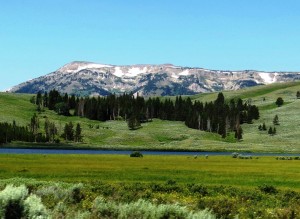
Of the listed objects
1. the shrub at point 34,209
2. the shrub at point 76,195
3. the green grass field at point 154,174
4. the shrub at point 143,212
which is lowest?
the green grass field at point 154,174

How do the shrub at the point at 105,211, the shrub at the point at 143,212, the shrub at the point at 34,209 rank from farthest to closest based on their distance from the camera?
the shrub at the point at 105,211, the shrub at the point at 143,212, the shrub at the point at 34,209

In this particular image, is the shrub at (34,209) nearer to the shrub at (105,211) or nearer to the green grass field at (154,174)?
the shrub at (105,211)

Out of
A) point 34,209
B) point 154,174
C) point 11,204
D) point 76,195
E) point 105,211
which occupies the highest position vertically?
point 11,204

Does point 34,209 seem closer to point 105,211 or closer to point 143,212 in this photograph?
point 105,211

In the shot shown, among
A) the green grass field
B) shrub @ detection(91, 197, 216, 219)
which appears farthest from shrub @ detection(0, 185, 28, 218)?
the green grass field

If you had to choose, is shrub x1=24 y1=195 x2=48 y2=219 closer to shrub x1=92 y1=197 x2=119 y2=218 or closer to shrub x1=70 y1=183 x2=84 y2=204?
shrub x1=92 y1=197 x2=119 y2=218

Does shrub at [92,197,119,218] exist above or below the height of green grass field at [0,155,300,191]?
above

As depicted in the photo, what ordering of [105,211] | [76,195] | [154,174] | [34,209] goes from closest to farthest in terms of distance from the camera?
1. [34,209]
2. [105,211]
3. [76,195]
4. [154,174]

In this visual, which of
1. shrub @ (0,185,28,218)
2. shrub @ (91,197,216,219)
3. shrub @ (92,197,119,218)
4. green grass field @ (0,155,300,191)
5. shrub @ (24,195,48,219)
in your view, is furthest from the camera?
green grass field @ (0,155,300,191)

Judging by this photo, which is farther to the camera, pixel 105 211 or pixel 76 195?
pixel 76 195

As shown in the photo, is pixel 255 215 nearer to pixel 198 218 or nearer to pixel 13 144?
pixel 198 218

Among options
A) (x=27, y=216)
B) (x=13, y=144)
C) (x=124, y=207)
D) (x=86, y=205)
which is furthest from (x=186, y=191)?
(x=13, y=144)

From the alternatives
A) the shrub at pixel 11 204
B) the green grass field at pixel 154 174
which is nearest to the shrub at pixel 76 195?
the shrub at pixel 11 204

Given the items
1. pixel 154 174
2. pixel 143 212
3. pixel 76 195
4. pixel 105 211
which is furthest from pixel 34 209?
pixel 154 174
